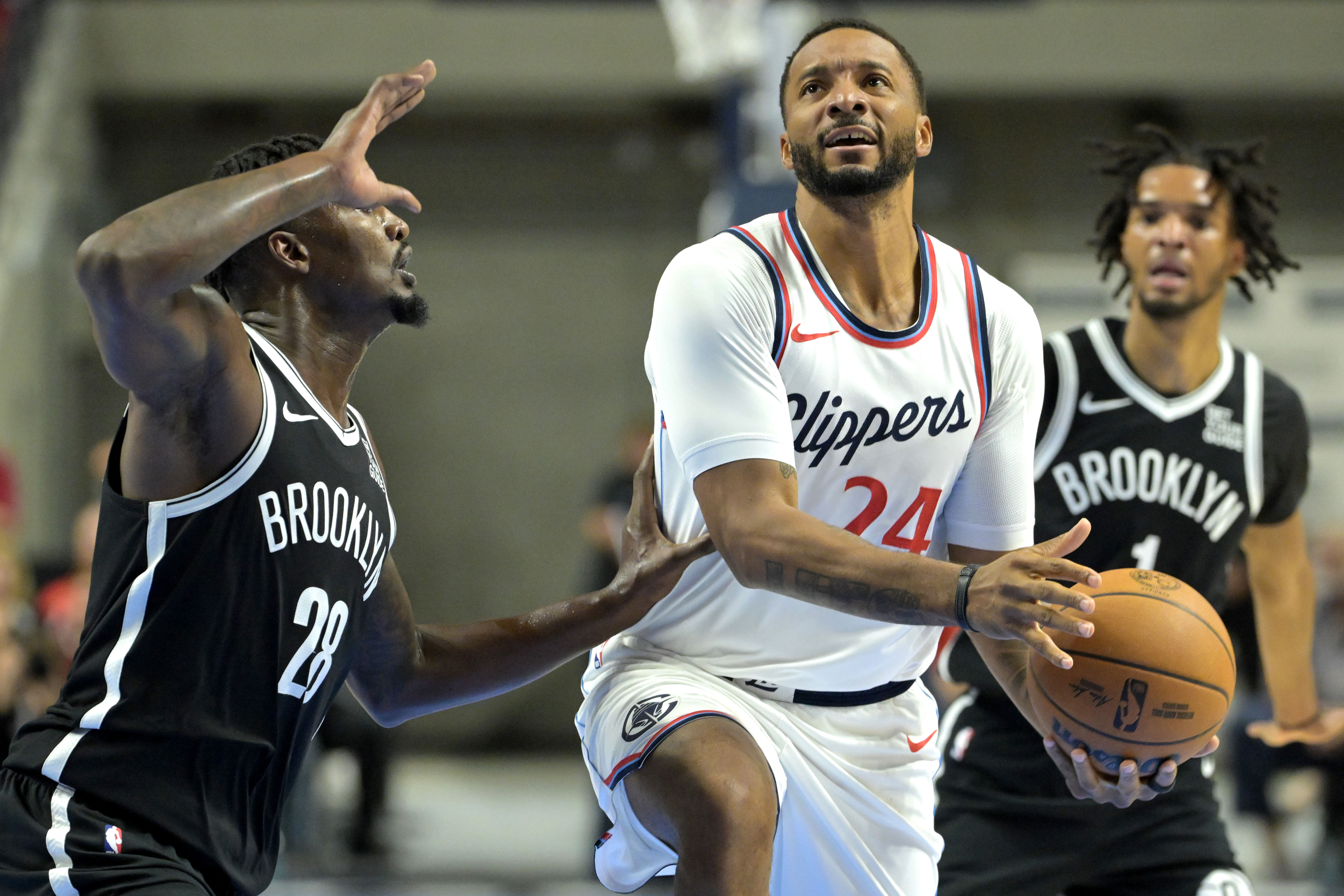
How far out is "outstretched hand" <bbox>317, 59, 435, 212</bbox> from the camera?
3145mm

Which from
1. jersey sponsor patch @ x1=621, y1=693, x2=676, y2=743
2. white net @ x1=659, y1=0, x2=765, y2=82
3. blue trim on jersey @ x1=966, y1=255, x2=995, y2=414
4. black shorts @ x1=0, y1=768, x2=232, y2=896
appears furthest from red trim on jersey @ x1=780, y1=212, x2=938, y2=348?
white net @ x1=659, y1=0, x2=765, y2=82

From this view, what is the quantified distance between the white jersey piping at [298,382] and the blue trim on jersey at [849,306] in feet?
3.80

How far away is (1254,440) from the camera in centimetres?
445

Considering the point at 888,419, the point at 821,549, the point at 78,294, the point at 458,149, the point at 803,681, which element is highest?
the point at 458,149

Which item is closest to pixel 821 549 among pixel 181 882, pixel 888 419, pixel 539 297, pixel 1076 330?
pixel 888 419

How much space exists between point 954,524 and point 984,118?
12178mm

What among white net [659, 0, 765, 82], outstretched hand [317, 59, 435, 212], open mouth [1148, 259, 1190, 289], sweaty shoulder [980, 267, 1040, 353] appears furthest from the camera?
white net [659, 0, 765, 82]

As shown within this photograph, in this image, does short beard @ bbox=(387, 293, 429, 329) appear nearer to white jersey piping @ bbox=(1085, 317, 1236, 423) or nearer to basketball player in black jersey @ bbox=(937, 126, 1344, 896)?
basketball player in black jersey @ bbox=(937, 126, 1344, 896)

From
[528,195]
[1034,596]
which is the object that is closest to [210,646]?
[1034,596]

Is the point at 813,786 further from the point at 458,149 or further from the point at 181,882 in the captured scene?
the point at 458,149

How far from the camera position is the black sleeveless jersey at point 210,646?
3.05m

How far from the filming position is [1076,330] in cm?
461

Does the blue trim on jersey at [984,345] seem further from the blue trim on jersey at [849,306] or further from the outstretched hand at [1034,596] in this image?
the outstretched hand at [1034,596]

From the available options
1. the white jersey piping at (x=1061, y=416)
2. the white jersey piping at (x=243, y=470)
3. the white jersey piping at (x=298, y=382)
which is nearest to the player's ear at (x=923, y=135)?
the white jersey piping at (x=1061, y=416)
